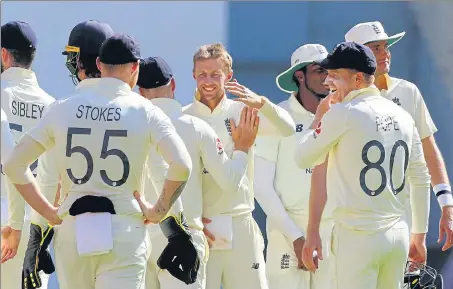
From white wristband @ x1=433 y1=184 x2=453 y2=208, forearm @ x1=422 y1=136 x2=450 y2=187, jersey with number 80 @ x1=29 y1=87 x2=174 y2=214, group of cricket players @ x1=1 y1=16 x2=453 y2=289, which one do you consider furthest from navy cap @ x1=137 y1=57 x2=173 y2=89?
white wristband @ x1=433 y1=184 x2=453 y2=208

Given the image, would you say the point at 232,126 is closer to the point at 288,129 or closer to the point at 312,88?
the point at 288,129

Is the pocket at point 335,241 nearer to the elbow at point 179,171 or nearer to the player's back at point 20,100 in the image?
the elbow at point 179,171

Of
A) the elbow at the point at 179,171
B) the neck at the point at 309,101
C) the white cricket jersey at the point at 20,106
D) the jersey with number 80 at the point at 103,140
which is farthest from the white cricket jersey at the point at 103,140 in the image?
the neck at the point at 309,101

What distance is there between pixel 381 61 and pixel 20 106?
182 centimetres

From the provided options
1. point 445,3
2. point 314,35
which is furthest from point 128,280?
point 445,3

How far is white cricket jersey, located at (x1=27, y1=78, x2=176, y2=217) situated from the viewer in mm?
4484

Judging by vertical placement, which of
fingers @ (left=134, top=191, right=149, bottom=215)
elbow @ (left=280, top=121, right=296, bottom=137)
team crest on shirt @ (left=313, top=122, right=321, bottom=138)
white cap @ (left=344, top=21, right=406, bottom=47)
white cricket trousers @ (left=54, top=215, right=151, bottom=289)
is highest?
white cap @ (left=344, top=21, right=406, bottom=47)

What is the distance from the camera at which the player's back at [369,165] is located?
194 inches

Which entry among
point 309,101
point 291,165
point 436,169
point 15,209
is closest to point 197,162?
point 15,209

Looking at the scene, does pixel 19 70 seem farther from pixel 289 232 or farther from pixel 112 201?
pixel 289 232

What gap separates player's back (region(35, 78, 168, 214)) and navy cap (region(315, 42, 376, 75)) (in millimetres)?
894

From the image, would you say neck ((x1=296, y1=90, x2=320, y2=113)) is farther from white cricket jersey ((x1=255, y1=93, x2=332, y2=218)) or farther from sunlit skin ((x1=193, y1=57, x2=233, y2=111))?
sunlit skin ((x1=193, y1=57, x2=233, y2=111))

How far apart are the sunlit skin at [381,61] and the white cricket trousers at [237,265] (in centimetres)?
104

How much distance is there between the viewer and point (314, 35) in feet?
25.9
